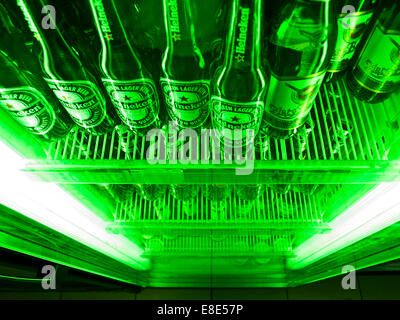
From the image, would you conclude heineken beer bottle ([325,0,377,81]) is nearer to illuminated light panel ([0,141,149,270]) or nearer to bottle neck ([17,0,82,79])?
bottle neck ([17,0,82,79])

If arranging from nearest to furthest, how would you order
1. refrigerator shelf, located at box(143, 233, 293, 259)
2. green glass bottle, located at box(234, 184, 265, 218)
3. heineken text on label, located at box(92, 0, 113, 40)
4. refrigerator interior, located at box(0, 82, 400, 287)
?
heineken text on label, located at box(92, 0, 113, 40) → refrigerator interior, located at box(0, 82, 400, 287) → green glass bottle, located at box(234, 184, 265, 218) → refrigerator shelf, located at box(143, 233, 293, 259)

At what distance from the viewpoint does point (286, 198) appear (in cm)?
109

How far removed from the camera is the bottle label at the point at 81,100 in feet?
1.78

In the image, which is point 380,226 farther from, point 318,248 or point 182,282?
point 182,282

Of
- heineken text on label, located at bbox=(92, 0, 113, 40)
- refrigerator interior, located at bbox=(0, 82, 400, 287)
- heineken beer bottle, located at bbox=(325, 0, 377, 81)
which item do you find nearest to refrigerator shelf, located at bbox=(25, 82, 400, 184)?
refrigerator interior, located at bbox=(0, 82, 400, 287)

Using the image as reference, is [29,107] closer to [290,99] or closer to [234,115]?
[234,115]

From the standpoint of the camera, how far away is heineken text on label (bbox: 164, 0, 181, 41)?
47 cm

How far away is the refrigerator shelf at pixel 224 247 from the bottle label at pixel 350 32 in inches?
41.4

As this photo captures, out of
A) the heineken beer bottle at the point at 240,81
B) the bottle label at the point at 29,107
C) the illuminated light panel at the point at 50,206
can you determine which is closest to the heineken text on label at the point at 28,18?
the bottle label at the point at 29,107

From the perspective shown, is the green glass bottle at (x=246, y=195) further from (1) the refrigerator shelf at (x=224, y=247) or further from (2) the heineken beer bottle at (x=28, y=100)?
(2) the heineken beer bottle at (x=28, y=100)

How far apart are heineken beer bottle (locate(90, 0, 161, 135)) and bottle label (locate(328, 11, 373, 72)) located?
40 centimetres

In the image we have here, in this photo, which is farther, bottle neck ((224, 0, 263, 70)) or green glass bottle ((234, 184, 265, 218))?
green glass bottle ((234, 184, 265, 218))
